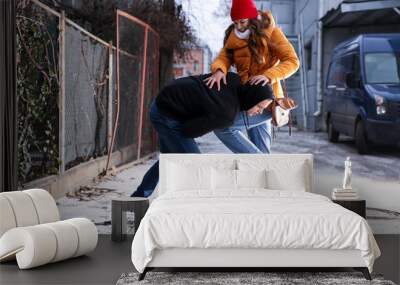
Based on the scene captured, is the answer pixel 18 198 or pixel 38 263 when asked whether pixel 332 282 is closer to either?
pixel 38 263

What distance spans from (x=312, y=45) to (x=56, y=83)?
2.28 m

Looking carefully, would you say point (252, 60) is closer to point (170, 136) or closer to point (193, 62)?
point (193, 62)

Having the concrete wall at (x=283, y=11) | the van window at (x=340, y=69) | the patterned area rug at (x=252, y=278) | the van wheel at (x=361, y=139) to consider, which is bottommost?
the patterned area rug at (x=252, y=278)

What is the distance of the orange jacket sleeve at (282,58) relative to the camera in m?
5.56

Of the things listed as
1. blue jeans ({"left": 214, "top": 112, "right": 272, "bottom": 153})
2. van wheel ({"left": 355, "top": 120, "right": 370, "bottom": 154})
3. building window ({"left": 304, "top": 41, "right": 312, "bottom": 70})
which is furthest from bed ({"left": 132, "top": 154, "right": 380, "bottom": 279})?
building window ({"left": 304, "top": 41, "right": 312, "bottom": 70})

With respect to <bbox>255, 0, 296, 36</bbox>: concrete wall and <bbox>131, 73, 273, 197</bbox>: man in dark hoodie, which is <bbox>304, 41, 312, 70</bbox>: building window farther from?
<bbox>131, 73, 273, 197</bbox>: man in dark hoodie

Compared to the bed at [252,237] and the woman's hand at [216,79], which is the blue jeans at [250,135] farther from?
the bed at [252,237]

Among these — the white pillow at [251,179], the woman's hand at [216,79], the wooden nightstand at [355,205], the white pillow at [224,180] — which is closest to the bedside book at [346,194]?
the wooden nightstand at [355,205]

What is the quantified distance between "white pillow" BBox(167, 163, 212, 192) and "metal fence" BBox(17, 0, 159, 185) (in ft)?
1.41

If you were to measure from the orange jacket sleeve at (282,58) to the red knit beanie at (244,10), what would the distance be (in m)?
0.24

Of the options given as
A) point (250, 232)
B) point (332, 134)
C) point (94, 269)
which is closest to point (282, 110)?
point (332, 134)

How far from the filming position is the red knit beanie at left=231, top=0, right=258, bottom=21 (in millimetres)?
5633

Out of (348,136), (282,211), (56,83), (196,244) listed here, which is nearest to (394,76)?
(348,136)

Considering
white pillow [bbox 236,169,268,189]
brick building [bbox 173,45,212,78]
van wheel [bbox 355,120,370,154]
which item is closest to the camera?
white pillow [bbox 236,169,268,189]
